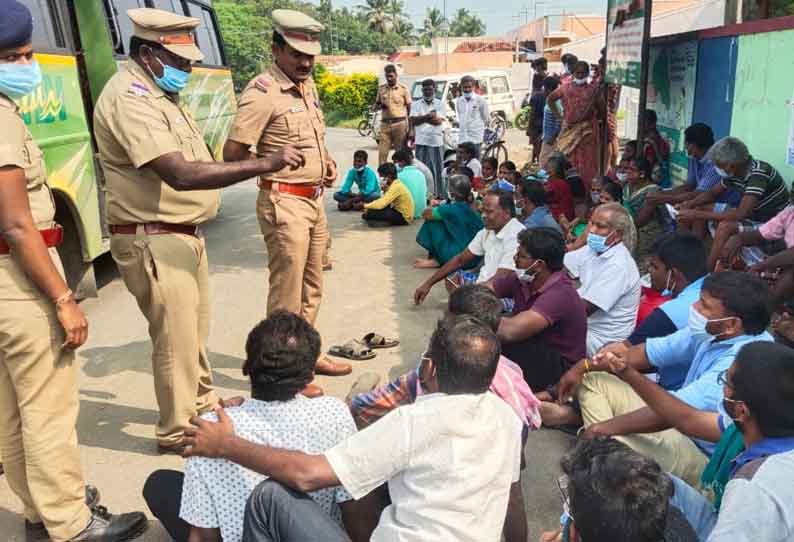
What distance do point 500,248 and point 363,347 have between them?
3.65 ft

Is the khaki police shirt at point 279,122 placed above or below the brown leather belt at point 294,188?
above

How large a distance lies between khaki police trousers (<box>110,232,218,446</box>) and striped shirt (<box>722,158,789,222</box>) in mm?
3587

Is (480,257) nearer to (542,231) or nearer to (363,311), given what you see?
(363,311)

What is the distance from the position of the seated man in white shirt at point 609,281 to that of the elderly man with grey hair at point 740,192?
1.18 m

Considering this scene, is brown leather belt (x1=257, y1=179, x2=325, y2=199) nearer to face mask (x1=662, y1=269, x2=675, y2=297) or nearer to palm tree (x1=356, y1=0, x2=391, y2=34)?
face mask (x1=662, y1=269, x2=675, y2=297)

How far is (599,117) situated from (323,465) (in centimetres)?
714

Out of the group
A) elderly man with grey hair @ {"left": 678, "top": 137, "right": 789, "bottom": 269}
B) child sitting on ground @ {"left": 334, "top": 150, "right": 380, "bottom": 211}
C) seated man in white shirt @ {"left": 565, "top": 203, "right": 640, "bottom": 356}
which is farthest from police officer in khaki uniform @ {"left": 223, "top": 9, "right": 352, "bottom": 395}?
child sitting on ground @ {"left": 334, "top": 150, "right": 380, "bottom": 211}

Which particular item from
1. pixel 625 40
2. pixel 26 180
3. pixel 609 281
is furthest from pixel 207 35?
pixel 26 180

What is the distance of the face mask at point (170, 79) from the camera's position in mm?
3125

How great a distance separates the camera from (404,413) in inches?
76.3

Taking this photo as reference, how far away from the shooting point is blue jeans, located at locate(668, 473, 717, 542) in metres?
2.21

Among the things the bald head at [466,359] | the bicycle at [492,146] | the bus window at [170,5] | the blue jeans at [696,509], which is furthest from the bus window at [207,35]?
the blue jeans at [696,509]

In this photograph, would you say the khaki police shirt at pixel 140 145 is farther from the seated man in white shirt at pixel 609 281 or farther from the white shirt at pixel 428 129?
the white shirt at pixel 428 129

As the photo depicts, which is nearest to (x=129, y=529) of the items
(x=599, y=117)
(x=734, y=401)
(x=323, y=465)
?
(x=323, y=465)
